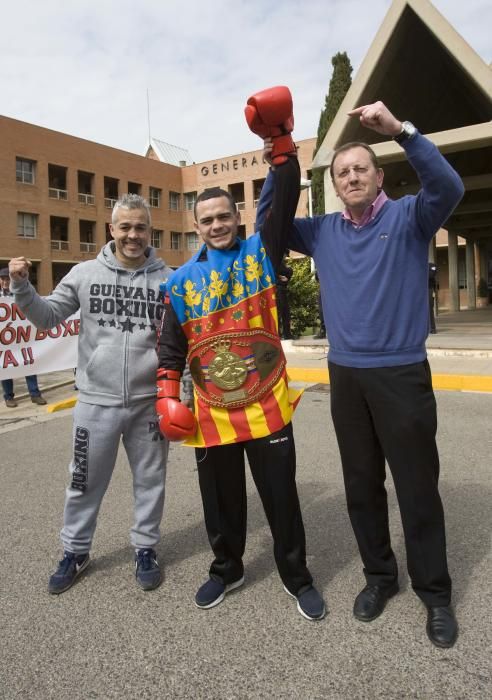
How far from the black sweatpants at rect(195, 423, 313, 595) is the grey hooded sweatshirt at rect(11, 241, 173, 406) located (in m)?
0.54

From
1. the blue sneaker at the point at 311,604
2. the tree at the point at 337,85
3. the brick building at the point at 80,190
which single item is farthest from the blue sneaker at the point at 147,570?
the brick building at the point at 80,190

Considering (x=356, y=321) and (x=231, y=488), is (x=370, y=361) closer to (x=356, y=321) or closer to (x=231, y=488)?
(x=356, y=321)

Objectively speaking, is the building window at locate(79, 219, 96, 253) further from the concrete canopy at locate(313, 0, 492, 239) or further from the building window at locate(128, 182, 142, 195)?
the concrete canopy at locate(313, 0, 492, 239)

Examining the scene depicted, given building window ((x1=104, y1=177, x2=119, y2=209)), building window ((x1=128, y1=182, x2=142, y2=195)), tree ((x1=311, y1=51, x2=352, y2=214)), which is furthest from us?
building window ((x1=128, y1=182, x2=142, y2=195))

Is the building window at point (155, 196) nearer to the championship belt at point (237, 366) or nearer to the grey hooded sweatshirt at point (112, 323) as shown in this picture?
the grey hooded sweatshirt at point (112, 323)

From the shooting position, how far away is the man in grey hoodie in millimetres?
2660

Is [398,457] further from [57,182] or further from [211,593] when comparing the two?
[57,182]

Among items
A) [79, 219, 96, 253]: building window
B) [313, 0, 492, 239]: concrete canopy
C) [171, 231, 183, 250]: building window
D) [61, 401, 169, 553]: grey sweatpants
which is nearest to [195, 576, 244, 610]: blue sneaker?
[61, 401, 169, 553]: grey sweatpants

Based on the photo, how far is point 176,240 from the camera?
40062 mm

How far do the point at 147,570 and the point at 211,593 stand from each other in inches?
16.0

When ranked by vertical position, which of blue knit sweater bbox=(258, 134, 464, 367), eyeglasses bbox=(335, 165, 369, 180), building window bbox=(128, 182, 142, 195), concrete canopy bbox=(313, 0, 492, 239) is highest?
building window bbox=(128, 182, 142, 195)

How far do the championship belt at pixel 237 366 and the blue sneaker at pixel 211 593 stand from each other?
896 mm

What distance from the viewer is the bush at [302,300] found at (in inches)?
526

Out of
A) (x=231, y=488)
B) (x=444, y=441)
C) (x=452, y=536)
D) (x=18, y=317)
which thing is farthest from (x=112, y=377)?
(x=18, y=317)
